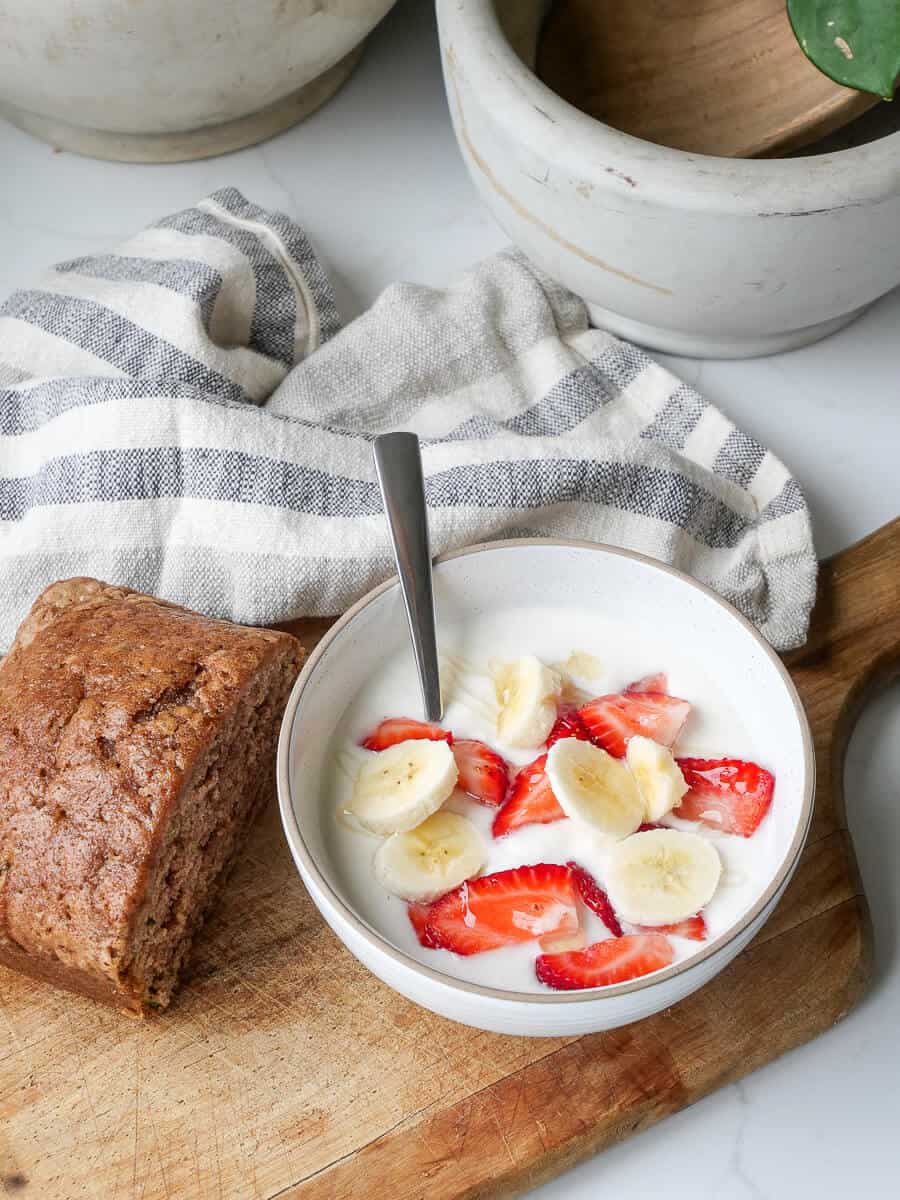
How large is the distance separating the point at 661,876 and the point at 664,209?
0.75 meters

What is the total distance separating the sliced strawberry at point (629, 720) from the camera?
1492 mm

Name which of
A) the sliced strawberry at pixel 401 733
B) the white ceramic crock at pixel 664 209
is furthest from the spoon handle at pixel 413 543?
the white ceramic crock at pixel 664 209

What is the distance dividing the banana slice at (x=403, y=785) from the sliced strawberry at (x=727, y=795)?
240 millimetres

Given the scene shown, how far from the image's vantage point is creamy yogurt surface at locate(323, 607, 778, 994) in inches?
55.0

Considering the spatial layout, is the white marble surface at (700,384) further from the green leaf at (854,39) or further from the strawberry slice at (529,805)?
the green leaf at (854,39)

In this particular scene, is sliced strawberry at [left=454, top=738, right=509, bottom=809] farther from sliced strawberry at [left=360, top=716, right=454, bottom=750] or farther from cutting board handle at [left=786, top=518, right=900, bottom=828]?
cutting board handle at [left=786, top=518, right=900, bottom=828]

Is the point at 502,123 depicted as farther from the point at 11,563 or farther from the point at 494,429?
the point at 11,563

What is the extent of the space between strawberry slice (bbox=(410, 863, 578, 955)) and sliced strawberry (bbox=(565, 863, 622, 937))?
1cm

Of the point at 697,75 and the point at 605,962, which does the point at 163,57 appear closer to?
the point at 697,75

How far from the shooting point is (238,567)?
173cm

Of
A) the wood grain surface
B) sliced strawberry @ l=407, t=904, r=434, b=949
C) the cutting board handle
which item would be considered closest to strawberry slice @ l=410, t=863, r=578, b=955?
sliced strawberry @ l=407, t=904, r=434, b=949

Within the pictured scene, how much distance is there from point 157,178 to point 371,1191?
154 cm

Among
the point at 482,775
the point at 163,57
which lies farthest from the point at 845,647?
the point at 163,57

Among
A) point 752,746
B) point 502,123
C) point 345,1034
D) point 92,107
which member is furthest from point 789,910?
point 92,107
